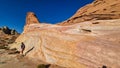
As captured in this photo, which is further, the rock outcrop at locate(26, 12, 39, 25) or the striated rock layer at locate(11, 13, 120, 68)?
the rock outcrop at locate(26, 12, 39, 25)

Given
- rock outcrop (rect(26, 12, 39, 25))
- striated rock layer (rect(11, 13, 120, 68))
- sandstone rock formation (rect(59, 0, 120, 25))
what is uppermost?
rock outcrop (rect(26, 12, 39, 25))

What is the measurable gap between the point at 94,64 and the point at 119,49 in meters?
3.98

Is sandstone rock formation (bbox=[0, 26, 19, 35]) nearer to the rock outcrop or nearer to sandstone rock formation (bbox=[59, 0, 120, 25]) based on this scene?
the rock outcrop

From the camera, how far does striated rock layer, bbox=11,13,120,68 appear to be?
22508 millimetres

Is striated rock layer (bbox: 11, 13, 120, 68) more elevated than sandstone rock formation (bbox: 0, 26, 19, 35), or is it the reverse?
sandstone rock formation (bbox: 0, 26, 19, 35)

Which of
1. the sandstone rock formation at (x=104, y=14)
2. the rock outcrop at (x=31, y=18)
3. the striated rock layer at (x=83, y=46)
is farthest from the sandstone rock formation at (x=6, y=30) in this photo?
the striated rock layer at (x=83, y=46)

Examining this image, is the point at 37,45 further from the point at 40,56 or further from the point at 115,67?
the point at 115,67

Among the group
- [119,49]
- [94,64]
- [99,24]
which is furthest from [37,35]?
[119,49]

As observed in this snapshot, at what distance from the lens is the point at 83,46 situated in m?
25.3

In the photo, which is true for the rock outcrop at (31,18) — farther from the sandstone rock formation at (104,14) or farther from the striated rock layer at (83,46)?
the striated rock layer at (83,46)

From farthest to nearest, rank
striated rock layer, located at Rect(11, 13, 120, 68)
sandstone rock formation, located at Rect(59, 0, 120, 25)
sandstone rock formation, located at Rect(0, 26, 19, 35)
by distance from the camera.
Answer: sandstone rock formation, located at Rect(0, 26, 19, 35) < sandstone rock formation, located at Rect(59, 0, 120, 25) < striated rock layer, located at Rect(11, 13, 120, 68)

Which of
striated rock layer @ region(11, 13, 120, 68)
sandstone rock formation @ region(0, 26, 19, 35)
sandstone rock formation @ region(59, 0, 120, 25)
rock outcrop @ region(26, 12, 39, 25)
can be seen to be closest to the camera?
striated rock layer @ region(11, 13, 120, 68)

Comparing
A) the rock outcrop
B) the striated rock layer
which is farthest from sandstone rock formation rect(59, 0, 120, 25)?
the rock outcrop

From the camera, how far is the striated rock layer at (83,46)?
2251cm
